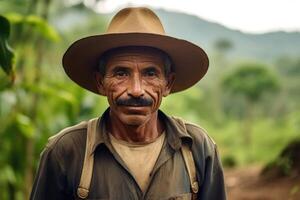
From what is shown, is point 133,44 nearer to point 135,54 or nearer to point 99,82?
point 135,54

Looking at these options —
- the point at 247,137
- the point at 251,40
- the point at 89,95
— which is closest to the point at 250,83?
the point at 247,137

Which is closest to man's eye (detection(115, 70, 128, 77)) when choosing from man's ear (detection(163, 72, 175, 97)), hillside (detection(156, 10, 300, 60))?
man's ear (detection(163, 72, 175, 97))

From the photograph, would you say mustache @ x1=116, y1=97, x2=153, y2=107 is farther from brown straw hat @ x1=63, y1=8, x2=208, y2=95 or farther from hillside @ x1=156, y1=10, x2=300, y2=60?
hillside @ x1=156, y1=10, x2=300, y2=60

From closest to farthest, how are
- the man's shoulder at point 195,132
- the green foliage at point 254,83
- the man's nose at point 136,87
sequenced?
the man's nose at point 136,87 < the man's shoulder at point 195,132 < the green foliage at point 254,83

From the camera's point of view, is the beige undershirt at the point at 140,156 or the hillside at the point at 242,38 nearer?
the beige undershirt at the point at 140,156

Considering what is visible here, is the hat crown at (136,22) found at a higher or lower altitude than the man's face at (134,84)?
higher

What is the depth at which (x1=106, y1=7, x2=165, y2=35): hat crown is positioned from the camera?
7.50 ft

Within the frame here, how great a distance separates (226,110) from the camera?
34.6 metres

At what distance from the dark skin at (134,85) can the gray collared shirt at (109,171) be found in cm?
12

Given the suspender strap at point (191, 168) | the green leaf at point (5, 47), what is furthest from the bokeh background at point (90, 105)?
the suspender strap at point (191, 168)

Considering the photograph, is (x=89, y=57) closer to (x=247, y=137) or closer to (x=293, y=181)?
(x=293, y=181)

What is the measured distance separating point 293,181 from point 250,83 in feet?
43.6

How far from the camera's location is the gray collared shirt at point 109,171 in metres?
2.24

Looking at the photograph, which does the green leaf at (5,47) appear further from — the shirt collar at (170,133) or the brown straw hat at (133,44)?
the shirt collar at (170,133)
